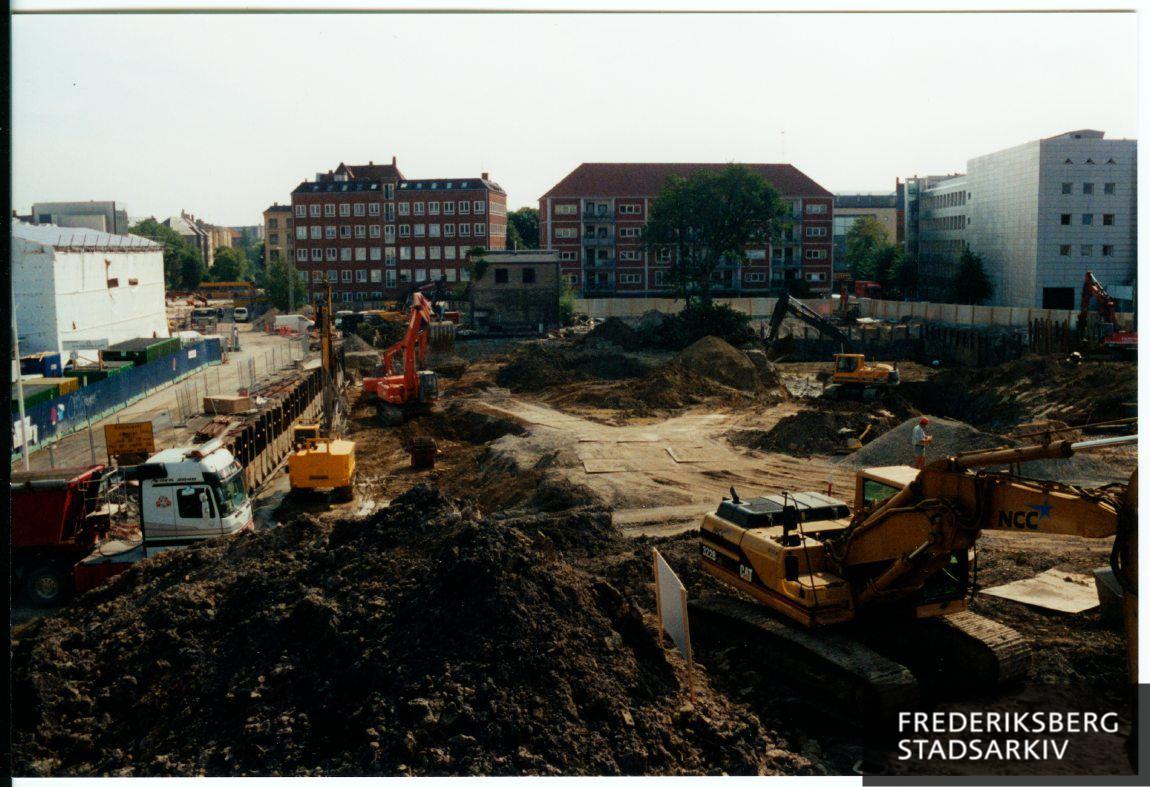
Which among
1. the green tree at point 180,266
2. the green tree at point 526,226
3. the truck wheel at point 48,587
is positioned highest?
the green tree at point 526,226

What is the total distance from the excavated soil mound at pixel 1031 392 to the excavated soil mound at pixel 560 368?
13927mm

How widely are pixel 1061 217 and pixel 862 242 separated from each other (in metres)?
48.8

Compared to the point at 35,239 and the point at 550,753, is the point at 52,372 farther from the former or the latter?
the point at 550,753

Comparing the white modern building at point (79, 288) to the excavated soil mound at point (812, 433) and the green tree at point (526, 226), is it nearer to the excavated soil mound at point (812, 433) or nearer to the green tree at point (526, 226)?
the excavated soil mound at point (812, 433)

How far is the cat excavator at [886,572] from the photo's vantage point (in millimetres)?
10875

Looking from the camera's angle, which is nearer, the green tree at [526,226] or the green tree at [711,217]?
the green tree at [711,217]

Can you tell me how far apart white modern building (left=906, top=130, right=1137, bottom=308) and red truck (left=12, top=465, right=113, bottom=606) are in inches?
2218

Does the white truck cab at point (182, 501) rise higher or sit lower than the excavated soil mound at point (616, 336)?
lower

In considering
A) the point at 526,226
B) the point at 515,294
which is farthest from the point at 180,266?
the point at 515,294

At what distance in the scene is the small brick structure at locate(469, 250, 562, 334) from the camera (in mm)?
72000

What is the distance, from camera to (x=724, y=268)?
96438 mm

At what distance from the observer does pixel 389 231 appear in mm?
97875

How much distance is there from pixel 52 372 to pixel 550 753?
1422 inches

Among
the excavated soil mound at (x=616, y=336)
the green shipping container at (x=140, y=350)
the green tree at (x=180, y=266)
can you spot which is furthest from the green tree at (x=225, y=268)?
the green shipping container at (x=140, y=350)
